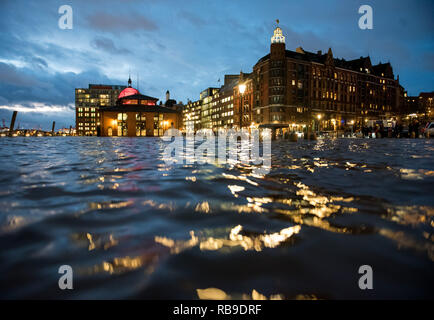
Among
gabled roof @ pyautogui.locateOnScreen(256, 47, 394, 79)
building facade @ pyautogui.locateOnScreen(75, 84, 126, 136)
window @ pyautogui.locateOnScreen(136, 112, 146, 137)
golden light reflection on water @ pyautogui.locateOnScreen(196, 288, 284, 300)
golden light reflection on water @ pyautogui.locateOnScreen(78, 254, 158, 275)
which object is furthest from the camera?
building facade @ pyautogui.locateOnScreen(75, 84, 126, 136)

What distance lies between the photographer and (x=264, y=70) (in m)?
72.4

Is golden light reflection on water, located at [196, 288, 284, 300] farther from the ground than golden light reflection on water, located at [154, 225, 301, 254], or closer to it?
closer to it

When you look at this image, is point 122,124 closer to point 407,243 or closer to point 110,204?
point 110,204

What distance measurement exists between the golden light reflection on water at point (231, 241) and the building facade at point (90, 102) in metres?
175

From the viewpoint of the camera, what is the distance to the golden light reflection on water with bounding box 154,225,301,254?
179 centimetres

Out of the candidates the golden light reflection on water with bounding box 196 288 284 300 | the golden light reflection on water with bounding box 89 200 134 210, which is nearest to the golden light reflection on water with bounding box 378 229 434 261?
the golden light reflection on water with bounding box 196 288 284 300

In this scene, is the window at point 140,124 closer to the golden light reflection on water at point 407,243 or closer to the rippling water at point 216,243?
the rippling water at point 216,243

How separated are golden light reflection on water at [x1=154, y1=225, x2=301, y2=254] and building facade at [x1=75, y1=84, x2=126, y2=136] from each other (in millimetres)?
174791

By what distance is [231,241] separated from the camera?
191cm

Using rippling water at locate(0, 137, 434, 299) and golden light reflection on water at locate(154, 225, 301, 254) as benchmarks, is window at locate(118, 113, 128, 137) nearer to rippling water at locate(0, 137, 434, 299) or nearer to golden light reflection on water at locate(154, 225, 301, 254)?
rippling water at locate(0, 137, 434, 299)

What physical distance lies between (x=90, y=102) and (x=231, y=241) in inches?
7177

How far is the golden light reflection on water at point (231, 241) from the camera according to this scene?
1795 mm
